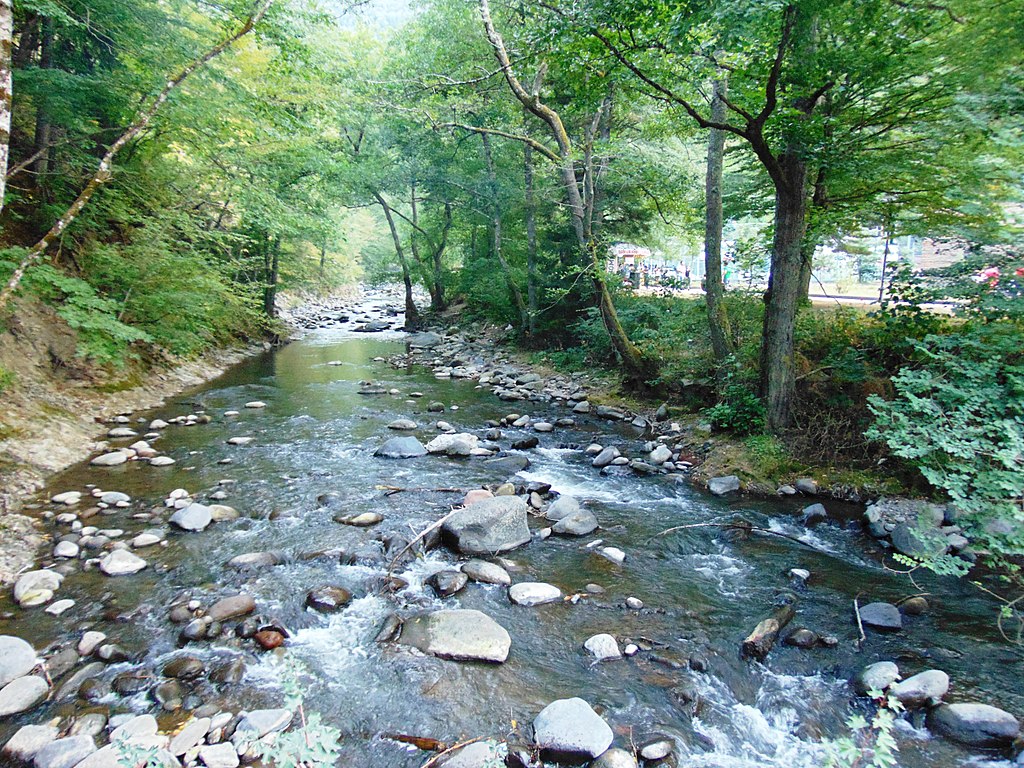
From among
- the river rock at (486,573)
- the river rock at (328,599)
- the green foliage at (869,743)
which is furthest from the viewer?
the river rock at (486,573)

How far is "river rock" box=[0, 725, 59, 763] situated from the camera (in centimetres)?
320

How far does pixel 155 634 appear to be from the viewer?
14.3 ft

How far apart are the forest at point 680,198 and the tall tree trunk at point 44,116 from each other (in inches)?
2.4

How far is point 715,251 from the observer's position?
945 centimetres

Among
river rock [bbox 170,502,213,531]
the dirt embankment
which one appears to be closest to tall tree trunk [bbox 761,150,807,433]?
river rock [bbox 170,502,213,531]

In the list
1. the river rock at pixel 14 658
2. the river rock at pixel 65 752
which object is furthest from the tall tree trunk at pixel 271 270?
the river rock at pixel 65 752

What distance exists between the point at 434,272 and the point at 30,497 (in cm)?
1998

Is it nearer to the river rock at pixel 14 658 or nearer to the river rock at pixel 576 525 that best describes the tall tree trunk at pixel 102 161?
the river rock at pixel 14 658

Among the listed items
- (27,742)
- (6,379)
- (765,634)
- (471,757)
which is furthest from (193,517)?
(765,634)

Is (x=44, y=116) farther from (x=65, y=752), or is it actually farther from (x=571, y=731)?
(x=571, y=731)

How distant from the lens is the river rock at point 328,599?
4.84 m

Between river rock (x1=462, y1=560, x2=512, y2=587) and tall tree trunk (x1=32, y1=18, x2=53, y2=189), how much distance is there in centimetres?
910

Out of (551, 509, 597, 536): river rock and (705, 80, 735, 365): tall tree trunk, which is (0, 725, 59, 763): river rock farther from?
(705, 80, 735, 365): tall tree trunk

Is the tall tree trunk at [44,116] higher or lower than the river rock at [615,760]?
higher
